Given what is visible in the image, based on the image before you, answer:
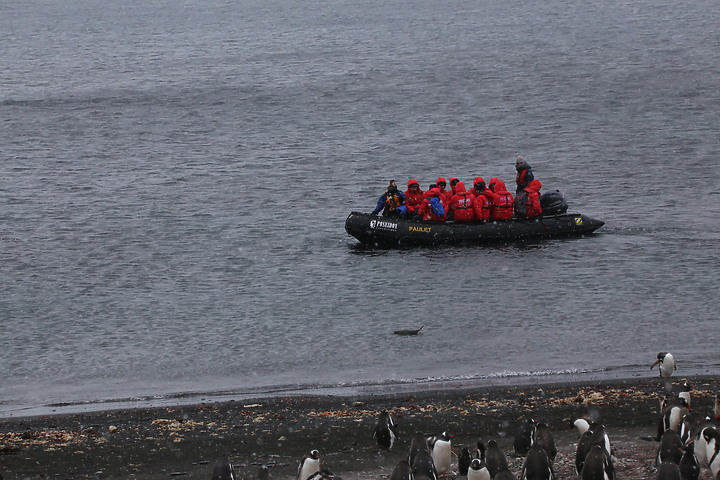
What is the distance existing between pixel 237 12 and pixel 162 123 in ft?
217

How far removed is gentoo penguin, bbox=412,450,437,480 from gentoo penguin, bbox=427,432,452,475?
4.50 ft

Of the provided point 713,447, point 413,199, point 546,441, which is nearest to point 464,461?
point 546,441

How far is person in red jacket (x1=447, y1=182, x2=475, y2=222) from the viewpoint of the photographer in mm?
33562

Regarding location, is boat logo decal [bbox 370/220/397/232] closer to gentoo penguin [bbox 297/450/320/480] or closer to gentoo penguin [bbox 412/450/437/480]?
gentoo penguin [bbox 297/450/320/480]

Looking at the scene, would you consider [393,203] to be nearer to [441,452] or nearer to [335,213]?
[335,213]

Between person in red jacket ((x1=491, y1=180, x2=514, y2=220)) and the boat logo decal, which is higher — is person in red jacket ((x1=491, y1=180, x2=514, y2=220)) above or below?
above

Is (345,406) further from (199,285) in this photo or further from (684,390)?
(199,285)

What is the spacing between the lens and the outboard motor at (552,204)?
3441 cm

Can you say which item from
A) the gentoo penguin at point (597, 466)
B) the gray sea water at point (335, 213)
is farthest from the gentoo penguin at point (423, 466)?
the gray sea water at point (335, 213)

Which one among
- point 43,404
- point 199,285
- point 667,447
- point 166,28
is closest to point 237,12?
point 166,28

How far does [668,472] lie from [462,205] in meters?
20.5

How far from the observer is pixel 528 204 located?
33.8 meters

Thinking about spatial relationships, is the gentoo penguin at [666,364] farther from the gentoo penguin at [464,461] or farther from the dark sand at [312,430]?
the gentoo penguin at [464,461]

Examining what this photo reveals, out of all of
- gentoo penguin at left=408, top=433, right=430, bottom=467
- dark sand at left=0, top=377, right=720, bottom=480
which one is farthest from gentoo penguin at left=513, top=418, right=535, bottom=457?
gentoo penguin at left=408, top=433, right=430, bottom=467
